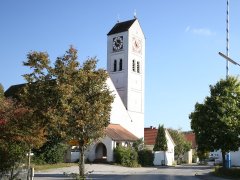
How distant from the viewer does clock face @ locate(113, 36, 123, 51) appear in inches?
2826

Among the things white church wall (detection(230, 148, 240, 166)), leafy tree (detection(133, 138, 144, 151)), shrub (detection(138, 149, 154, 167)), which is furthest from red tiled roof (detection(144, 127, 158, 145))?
white church wall (detection(230, 148, 240, 166))

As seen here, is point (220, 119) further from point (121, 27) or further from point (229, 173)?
point (121, 27)

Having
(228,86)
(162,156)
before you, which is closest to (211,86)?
(228,86)

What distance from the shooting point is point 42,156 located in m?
42.9

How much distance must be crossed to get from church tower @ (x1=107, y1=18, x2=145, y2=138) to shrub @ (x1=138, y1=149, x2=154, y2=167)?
9236 mm

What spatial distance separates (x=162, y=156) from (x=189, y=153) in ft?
72.3

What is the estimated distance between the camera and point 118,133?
188 feet

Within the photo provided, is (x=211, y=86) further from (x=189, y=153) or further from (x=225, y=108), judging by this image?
(x=189, y=153)

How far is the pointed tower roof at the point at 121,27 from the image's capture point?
72319mm

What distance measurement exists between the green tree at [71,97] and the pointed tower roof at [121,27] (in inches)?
2021

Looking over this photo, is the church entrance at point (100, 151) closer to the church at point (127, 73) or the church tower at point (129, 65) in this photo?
the church at point (127, 73)

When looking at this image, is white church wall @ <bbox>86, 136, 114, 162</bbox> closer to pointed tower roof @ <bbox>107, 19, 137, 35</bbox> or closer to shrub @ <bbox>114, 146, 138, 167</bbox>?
shrub @ <bbox>114, 146, 138, 167</bbox>

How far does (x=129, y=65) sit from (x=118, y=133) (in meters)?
15.8

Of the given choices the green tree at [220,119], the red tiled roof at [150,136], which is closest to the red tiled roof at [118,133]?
the red tiled roof at [150,136]
